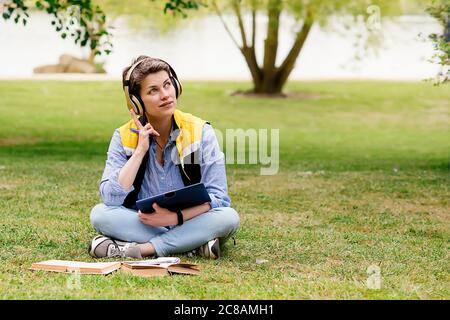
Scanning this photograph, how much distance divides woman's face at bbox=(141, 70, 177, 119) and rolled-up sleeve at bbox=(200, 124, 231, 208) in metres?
0.31

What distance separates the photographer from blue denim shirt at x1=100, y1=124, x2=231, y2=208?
5.57 meters

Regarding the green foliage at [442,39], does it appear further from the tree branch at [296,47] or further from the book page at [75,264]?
the tree branch at [296,47]

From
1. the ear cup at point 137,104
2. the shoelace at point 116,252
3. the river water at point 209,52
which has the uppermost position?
the ear cup at point 137,104

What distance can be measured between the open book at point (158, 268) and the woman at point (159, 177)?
44 cm

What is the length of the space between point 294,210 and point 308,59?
33421 millimetres

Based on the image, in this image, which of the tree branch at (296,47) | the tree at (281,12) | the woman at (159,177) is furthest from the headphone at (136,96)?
the tree branch at (296,47)

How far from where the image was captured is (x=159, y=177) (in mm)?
5656

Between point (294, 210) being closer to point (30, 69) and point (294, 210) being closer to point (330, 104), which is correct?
point (330, 104)

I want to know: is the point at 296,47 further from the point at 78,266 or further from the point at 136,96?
the point at 78,266

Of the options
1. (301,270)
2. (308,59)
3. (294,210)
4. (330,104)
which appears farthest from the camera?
(308,59)

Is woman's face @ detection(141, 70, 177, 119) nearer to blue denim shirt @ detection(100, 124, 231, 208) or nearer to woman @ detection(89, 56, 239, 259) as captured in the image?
woman @ detection(89, 56, 239, 259)

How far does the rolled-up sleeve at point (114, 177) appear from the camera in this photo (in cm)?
550
